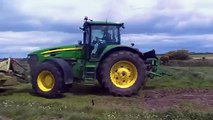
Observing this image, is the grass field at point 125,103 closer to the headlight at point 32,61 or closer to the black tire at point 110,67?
the black tire at point 110,67

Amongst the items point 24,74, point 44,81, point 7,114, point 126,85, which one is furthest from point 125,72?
point 7,114

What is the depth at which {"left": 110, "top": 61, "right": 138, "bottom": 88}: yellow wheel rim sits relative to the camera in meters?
15.6

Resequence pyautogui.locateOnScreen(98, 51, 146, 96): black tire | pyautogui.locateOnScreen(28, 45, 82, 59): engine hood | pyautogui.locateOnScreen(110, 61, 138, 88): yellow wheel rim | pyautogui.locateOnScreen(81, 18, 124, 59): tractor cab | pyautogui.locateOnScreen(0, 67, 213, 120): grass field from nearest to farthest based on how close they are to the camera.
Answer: pyautogui.locateOnScreen(0, 67, 213, 120): grass field → pyautogui.locateOnScreen(98, 51, 146, 96): black tire → pyautogui.locateOnScreen(110, 61, 138, 88): yellow wheel rim → pyautogui.locateOnScreen(81, 18, 124, 59): tractor cab → pyautogui.locateOnScreen(28, 45, 82, 59): engine hood

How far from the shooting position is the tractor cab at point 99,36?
1606cm

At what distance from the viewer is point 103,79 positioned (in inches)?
603

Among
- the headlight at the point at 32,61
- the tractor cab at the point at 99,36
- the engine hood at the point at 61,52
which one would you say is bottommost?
the headlight at the point at 32,61

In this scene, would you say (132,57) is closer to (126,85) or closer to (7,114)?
(126,85)

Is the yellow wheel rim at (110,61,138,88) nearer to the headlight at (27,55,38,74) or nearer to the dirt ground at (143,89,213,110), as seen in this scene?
the dirt ground at (143,89,213,110)

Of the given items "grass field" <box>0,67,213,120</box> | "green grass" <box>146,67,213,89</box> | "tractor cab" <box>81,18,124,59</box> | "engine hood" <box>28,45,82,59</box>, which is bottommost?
Result: "grass field" <box>0,67,213,120</box>

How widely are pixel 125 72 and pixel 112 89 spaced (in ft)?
2.63

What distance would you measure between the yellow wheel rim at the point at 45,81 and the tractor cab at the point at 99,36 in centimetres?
154

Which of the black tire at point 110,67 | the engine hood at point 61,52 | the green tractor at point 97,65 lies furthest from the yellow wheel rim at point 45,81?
the black tire at point 110,67

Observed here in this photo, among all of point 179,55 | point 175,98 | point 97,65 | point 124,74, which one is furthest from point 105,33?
point 179,55

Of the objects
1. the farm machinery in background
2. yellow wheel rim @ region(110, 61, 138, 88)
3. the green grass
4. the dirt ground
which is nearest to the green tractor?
yellow wheel rim @ region(110, 61, 138, 88)
